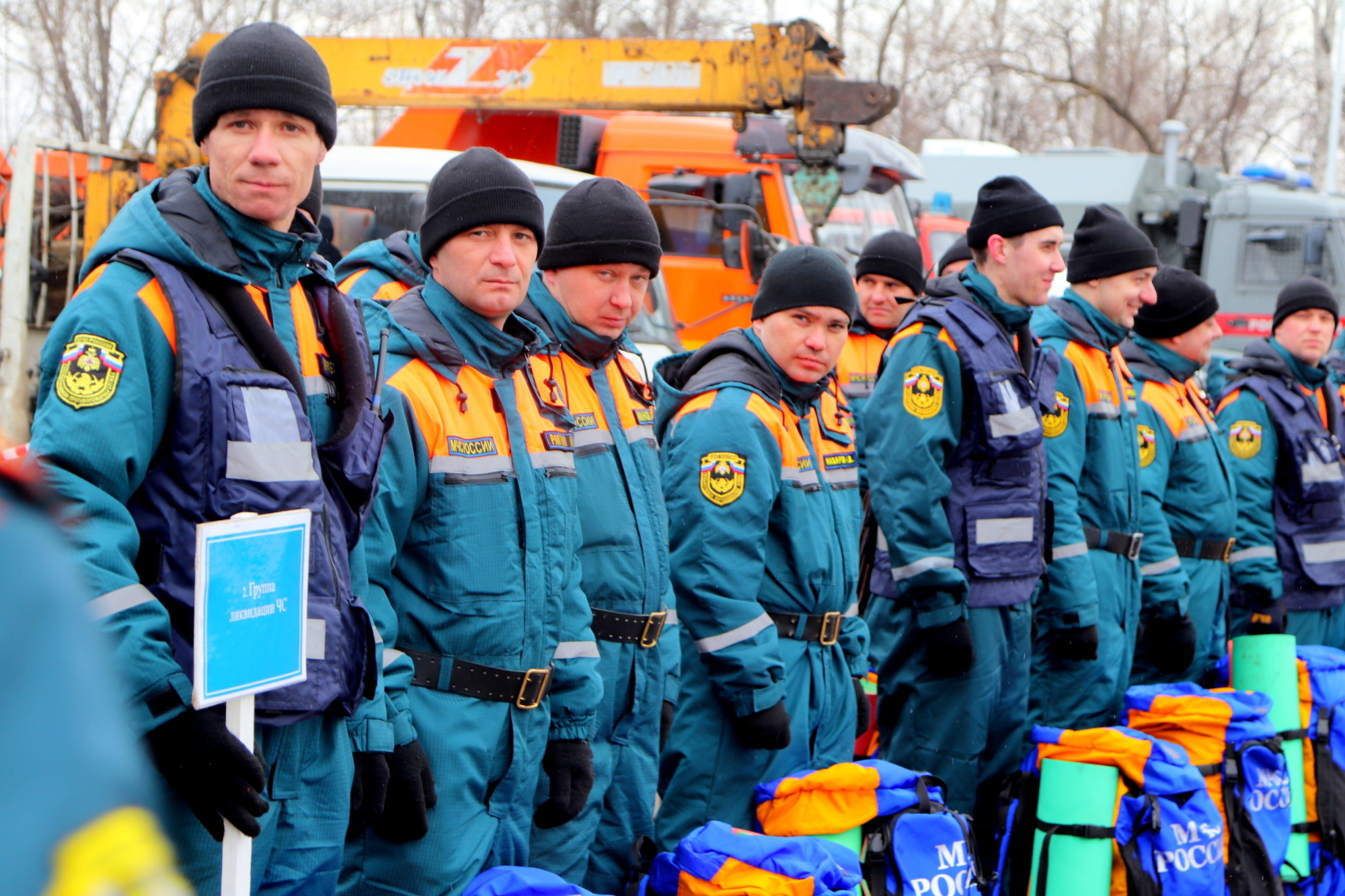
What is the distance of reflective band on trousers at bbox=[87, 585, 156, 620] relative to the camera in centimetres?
202

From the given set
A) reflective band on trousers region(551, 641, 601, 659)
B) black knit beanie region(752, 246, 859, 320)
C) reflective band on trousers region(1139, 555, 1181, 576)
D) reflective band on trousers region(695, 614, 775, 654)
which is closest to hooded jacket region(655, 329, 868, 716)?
reflective band on trousers region(695, 614, 775, 654)

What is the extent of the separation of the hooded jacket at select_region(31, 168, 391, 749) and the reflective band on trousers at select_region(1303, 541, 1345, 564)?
16.4 feet

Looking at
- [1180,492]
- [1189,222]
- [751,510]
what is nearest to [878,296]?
[1180,492]

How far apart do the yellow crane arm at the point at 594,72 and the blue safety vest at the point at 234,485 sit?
8609mm

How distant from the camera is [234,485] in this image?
7.39 feet

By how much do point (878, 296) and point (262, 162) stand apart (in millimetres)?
4917

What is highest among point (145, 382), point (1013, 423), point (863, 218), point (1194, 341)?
point (863, 218)

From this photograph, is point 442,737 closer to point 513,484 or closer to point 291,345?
point 513,484

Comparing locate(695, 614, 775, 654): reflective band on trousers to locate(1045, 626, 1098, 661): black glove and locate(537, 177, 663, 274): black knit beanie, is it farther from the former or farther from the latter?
locate(1045, 626, 1098, 661): black glove

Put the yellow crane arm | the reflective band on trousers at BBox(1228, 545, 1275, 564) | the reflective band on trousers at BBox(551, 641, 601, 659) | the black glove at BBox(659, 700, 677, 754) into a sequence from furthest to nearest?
the yellow crane arm → the reflective band on trousers at BBox(1228, 545, 1275, 564) → the black glove at BBox(659, 700, 677, 754) → the reflective band on trousers at BBox(551, 641, 601, 659)

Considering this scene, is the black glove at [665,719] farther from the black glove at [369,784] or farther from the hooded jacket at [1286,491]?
the hooded jacket at [1286,491]

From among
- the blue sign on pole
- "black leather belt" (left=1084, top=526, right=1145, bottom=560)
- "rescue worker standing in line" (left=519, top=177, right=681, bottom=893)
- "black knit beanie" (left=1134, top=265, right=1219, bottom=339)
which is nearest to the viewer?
the blue sign on pole

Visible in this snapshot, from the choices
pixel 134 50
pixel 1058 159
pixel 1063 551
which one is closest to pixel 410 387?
pixel 1063 551

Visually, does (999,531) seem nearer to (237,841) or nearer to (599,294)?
(599,294)
